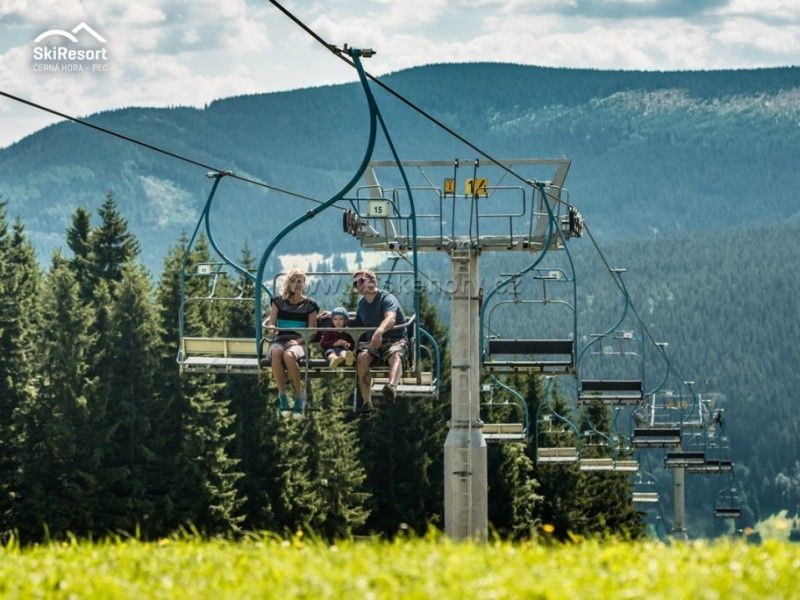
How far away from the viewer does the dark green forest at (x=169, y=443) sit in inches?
1913

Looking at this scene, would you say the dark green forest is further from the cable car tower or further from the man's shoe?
the man's shoe

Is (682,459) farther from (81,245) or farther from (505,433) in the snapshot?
(81,245)

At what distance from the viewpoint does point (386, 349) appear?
2098cm

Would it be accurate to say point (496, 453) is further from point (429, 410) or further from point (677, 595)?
point (677, 595)

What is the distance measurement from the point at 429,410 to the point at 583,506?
545 inches

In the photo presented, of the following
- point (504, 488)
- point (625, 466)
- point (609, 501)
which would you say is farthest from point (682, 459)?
point (609, 501)

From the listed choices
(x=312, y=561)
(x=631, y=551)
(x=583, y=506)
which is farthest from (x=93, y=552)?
(x=583, y=506)

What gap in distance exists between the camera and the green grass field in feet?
32.2

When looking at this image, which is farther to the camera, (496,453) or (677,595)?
(496,453)

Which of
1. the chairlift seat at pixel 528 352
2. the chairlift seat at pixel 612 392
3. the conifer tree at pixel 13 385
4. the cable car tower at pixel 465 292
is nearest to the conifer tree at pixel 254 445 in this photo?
the conifer tree at pixel 13 385

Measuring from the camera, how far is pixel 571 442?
3201 inches

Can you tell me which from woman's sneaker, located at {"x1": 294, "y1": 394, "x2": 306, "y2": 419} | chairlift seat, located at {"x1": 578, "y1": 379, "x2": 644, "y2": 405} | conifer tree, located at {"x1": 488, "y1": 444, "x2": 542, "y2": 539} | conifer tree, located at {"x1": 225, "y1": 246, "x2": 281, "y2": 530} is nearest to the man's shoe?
woman's sneaker, located at {"x1": 294, "y1": 394, "x2": 306, "y2": 419}

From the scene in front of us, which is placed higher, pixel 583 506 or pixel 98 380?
pixel 98 380

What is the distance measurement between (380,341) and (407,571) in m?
10.4
